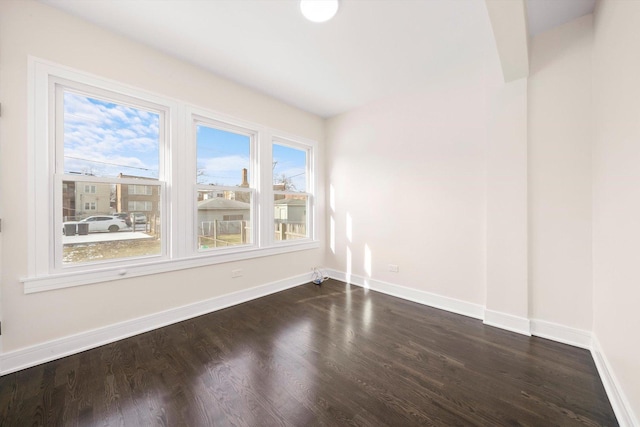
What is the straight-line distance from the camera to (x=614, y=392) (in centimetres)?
147

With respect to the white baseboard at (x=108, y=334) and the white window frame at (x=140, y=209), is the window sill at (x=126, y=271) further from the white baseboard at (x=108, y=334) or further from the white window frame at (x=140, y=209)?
the white window frame at (x=140, y=209)

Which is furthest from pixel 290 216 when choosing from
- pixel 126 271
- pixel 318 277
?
pixel 126 271

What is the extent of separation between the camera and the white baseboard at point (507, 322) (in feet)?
7.48

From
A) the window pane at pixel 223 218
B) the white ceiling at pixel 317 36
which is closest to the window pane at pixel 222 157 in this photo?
the window pane at pixel 223 218


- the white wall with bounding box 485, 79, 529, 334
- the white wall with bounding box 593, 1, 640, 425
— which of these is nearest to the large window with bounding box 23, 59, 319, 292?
the white wall with bounding box 485, 79, 529, 334

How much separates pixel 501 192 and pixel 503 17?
4.98ft

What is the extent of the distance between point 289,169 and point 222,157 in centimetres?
114

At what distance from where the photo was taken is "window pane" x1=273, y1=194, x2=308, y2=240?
372 centimetres

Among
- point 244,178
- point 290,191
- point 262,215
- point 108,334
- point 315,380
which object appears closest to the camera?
point 315,380

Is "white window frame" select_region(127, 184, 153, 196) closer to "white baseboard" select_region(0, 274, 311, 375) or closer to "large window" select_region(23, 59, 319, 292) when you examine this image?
"large window" select_region(23, 59, 319, 292)

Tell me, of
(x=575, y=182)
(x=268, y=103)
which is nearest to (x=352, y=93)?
(x=268, y=103)

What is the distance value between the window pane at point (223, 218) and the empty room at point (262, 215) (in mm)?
25

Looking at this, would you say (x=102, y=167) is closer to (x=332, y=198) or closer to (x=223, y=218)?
(x=223, y=218)

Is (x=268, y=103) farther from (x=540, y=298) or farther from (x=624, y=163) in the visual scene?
(x=540, y=298)
